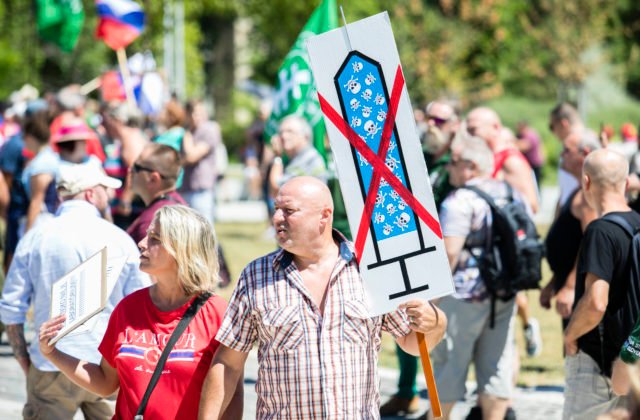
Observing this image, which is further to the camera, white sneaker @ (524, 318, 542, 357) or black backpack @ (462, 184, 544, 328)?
white sneaker @ (524, 318, 542, 357)

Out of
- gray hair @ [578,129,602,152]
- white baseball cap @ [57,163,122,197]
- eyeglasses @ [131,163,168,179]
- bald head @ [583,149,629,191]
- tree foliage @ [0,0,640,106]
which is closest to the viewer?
bald head @ [583,149,629,191]

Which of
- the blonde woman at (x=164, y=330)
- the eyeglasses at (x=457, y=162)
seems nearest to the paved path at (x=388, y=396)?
the eyeglasses at (x=457, y=162)

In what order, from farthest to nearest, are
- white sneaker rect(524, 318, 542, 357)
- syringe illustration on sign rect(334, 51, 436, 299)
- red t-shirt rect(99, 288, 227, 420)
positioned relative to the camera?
white sneaker rect(524, 318, 542, 357) < red t-shirt rect(99, 288, 227, 420) < syringe illustration on sign rect(334, 51, 436, 299)

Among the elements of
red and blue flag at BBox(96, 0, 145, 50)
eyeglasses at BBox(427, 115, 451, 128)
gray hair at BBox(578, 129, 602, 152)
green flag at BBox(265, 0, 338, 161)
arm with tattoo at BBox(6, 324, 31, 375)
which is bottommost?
arm with tattoo at BBox(6, 324, 31, 375)

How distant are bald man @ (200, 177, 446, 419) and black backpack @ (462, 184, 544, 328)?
7.24 feet

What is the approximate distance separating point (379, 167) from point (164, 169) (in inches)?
95.5

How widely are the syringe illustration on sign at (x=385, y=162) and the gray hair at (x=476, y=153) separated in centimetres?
234

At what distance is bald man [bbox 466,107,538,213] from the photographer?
25.3 ft

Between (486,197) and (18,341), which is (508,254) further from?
(18,341)

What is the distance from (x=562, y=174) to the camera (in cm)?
839

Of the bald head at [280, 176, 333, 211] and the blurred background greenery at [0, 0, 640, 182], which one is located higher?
the blurred background greenery at [0, 0, 640, 182]

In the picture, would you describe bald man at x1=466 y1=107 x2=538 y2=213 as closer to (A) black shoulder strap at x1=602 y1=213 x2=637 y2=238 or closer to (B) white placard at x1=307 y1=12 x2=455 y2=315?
(A) black shoulder strap at x1=602 y1=213 x2=637 y2=238

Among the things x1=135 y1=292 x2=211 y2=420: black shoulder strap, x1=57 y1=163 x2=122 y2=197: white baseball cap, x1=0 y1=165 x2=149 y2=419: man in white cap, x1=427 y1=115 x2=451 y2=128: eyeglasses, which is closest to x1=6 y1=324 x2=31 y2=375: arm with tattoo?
x1=0 y1=165 x2=149 y2=419: man in white cap

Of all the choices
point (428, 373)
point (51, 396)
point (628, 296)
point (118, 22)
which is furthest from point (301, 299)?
point (118, 22)
